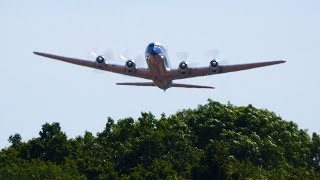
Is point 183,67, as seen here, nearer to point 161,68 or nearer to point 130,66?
point 161,68

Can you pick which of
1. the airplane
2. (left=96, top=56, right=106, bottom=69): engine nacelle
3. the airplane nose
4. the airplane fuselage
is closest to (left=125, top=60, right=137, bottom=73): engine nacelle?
the airplane

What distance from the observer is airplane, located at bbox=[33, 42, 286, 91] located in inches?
6585

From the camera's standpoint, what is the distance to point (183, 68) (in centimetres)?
16988

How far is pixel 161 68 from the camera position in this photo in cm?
16825

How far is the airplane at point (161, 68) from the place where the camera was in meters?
167

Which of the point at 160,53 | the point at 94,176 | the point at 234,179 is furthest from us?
the point at 94,176

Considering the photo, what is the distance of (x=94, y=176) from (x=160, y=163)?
460 inches

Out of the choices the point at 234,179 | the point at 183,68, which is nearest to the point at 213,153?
the point at 234,179

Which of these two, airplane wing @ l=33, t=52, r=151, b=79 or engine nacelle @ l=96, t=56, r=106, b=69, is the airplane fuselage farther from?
engine nacelle @ l=96, t=56, r=106, b=69

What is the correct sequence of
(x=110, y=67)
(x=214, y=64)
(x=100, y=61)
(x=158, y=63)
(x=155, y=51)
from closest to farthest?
(x=155, y=51)
(x=158, y=63)
(x=214, y=64)
(x=100, y=61)
(x=110, y=67)

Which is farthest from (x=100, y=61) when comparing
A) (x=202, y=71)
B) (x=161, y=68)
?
(x=202, y=71)

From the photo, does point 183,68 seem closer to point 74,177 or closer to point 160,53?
point 160,53

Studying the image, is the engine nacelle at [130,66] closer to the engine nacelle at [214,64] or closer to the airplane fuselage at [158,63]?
the airplane fuselage at [158,63]

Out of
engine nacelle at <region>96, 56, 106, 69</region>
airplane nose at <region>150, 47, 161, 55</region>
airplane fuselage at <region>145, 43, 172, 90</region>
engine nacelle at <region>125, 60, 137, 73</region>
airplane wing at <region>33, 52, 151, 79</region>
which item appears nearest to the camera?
airplane nose at <region>150, 47, 161, 55</region>
